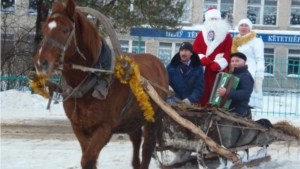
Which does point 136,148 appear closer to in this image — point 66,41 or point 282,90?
point 66,41

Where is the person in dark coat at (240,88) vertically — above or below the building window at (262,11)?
below

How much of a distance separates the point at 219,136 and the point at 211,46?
1.62 metres

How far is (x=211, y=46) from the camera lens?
705 cm

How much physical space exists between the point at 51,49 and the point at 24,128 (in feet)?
22.8

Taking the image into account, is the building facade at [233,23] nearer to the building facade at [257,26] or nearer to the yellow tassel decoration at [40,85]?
the building facade at [257,26]

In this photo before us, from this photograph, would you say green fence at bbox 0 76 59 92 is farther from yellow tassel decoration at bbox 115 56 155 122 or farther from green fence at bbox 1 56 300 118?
yellow tassel decoration at bbox 115 56 155 122

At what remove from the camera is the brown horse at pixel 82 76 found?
13.4 ft

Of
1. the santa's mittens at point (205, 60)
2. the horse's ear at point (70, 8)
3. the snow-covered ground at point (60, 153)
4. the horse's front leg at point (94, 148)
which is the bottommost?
the snow-covered ground at point (60, 153)

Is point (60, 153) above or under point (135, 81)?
under

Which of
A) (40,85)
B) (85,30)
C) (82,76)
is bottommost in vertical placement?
(40,85)

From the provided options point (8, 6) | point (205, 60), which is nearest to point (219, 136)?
point (205, 60)

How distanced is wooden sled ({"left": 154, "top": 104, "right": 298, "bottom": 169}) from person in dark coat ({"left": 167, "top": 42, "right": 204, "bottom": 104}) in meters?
0.44

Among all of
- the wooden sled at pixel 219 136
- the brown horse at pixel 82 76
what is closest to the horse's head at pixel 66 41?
the brown horse at pixel 82 76

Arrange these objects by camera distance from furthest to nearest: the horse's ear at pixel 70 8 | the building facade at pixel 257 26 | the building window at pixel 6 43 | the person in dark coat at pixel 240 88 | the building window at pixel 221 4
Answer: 1. the building window at pixel 221 4
2. the building facade at pixel 257 26
3. the building window at pixel 6 43
4. the person in dark coat at pixel 240 88
5. the horse's ear at pixel 70 8
